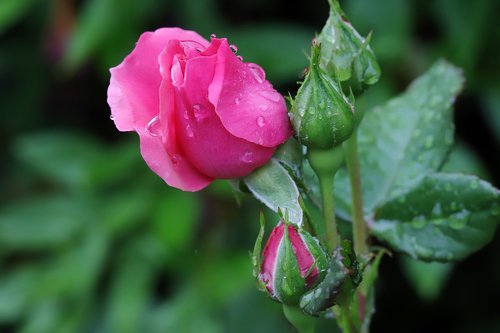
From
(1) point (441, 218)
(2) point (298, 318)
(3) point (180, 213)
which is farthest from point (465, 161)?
(2) point (298, 318)

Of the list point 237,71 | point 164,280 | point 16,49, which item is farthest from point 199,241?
point 237,71

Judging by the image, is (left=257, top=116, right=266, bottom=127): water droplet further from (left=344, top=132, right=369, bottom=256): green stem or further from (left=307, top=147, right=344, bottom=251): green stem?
(left=344, top=132, right=369, bottom=256): green stem

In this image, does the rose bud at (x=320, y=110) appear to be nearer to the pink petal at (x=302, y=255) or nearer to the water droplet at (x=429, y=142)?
the pink petal at (x=302, y=255)

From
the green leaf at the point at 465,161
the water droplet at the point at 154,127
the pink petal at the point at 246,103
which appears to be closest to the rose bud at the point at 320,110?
the pink petal at the point at 246,103

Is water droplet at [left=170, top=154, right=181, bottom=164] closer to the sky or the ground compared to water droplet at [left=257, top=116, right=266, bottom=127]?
closer to the ground

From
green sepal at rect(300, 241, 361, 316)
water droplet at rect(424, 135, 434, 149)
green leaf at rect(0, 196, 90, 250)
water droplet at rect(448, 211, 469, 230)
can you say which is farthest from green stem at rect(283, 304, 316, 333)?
green leaf at rect(0, 196, 90, 250)

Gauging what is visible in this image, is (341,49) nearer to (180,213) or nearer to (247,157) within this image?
(247,157)
